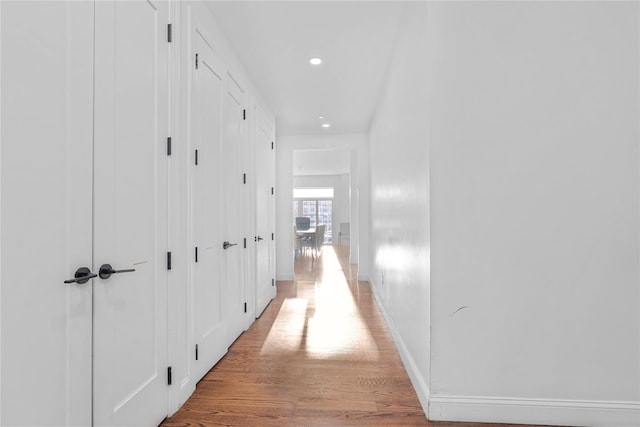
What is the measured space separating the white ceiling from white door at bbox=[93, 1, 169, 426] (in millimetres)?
860

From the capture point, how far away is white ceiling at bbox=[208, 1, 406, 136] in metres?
2.38

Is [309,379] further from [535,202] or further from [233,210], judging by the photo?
[535,202]

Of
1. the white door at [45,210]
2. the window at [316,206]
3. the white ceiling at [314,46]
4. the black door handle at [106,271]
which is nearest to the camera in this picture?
the white door at [45,210]

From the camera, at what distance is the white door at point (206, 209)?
2.16m

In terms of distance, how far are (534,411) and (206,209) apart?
7.59ft

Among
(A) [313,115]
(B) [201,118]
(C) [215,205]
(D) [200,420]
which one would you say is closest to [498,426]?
(D) [200,420]

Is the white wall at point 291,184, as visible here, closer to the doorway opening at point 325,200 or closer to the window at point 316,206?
the doorway opening at point 325,200

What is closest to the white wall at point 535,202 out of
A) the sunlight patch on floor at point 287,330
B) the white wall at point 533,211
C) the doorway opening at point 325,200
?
the white wall at point 533,211

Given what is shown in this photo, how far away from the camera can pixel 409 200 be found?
236 cm

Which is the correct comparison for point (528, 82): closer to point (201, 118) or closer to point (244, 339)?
point (201, 118)

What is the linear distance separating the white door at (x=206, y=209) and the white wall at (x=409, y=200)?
1.42 meters

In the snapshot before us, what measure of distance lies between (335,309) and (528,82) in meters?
2.96

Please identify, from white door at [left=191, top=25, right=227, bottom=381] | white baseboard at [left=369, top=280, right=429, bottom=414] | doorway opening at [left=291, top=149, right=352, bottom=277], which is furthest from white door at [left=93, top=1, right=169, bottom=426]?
doorway opening at [left=291, top=149, right=352, bottom=277]

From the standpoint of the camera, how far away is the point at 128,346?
152 cm
